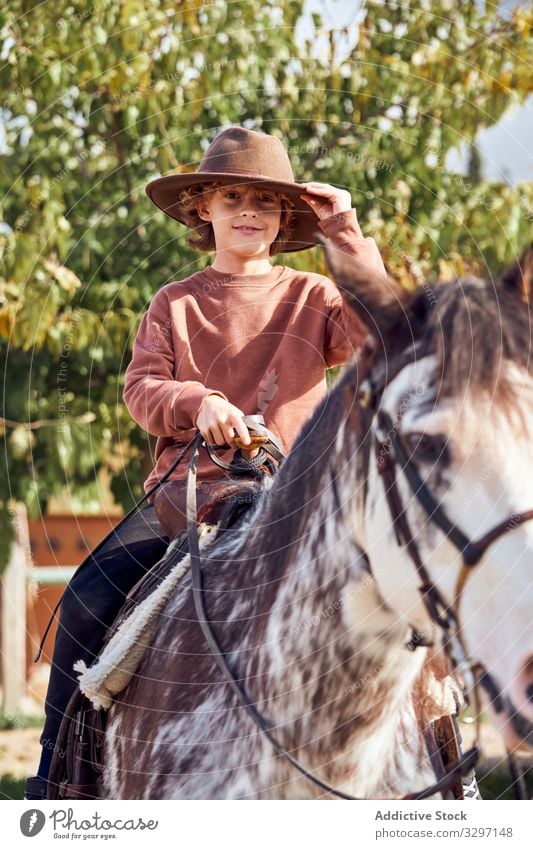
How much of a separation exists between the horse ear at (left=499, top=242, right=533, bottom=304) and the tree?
11.8 ft

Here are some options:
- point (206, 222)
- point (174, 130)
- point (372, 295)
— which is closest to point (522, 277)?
point (372, 295)

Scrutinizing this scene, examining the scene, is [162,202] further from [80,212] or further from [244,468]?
[80,212]

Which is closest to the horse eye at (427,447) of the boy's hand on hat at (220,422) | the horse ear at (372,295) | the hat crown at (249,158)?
the horse ear at (372,295)

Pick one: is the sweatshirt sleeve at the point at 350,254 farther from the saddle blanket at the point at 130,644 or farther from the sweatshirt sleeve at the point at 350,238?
the saddle blanket at the point at 130,644

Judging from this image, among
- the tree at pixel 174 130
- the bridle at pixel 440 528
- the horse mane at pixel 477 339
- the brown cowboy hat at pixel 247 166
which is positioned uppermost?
the tree at pixel 174 130

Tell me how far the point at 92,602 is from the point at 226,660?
2.49 feet

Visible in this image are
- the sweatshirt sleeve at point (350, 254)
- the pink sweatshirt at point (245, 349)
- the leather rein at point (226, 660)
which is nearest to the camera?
the leather rein at point (226, 660)

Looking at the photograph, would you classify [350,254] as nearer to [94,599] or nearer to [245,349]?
[245,349]

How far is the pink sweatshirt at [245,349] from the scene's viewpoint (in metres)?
3.16

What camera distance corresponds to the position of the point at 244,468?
2.92 m

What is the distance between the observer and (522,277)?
6.89ft

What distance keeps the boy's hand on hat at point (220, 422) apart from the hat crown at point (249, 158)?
838 mm

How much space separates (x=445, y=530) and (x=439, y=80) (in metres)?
4.78
